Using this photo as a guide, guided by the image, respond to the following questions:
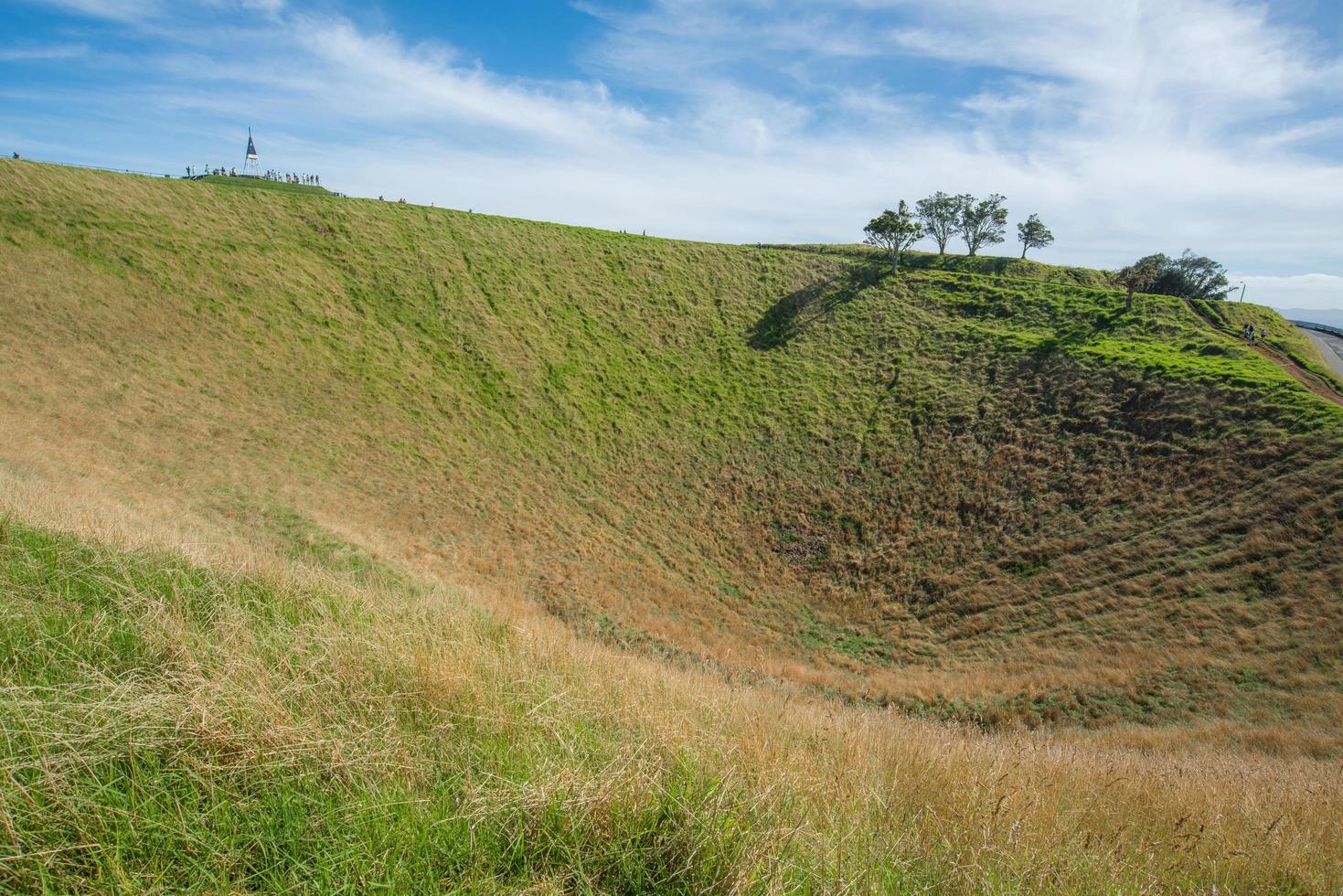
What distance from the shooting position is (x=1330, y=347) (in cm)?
3628

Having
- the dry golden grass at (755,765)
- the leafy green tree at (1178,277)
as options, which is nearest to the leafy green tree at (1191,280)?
the leafy green tree at (1178,277)

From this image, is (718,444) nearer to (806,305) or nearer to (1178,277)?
(806,305)

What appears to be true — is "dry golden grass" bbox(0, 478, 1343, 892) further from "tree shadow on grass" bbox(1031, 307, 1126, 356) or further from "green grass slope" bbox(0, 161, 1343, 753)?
"tree shadow on grass" bbox(1031, 307, 1126, 356)

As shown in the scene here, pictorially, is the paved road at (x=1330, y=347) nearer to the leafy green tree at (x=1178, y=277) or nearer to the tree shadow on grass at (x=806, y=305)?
the leafy green tree at (x=1178, y=277)

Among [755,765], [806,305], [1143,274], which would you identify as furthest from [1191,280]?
[755,765]

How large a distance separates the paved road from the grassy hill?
5.66ft

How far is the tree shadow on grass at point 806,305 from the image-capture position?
116 ft

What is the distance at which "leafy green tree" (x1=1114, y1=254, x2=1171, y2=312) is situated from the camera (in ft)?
144

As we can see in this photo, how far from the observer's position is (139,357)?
73.2 ft

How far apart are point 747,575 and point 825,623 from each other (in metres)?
3.33

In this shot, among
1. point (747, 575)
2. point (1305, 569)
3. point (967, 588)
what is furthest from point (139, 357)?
point (1305, 569)

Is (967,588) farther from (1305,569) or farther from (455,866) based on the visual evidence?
(455,866)

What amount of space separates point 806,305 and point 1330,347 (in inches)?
1243

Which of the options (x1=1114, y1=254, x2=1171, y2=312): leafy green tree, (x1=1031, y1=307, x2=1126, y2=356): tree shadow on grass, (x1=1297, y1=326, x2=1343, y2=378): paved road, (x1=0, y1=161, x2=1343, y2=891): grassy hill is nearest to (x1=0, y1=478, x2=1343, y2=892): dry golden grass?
(x1=0, y1=161, x2=1343, y2=891): grassy hill
